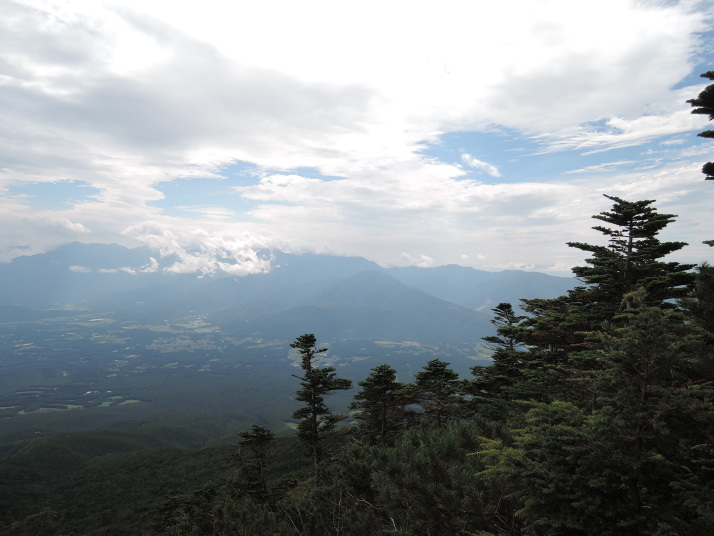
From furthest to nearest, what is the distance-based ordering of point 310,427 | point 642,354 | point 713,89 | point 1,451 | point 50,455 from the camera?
point 1,451, point 50,455, point 310,427, point 713,89, point 642,354

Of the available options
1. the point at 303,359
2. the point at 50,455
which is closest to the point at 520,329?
the point at 303,359

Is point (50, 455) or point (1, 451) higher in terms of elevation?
point (50, 455)

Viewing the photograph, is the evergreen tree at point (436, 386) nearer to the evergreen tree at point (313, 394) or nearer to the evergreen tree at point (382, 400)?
the evergreen tree at point (382, 400)

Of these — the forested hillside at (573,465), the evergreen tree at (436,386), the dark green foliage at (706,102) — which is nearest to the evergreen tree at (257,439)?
the evergreen tree at (436,386)

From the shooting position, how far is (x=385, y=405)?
28094 mm

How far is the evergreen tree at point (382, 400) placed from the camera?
89.7 feet

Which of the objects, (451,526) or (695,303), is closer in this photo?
(451,526)

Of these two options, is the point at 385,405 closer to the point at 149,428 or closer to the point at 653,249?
the point at 653,249

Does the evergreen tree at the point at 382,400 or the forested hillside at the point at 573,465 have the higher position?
the forested hillside at the point at 573,465

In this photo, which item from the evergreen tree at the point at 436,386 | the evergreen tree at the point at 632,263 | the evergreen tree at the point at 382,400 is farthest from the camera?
the evergreen tree at the point at 436,386

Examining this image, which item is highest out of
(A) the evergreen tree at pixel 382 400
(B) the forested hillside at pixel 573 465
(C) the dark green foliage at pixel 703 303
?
(C) the dark green foliage at pixel 703 303

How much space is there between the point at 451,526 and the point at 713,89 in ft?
42.3

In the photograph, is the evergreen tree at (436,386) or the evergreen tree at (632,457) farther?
the evergreen tree at (436,386)

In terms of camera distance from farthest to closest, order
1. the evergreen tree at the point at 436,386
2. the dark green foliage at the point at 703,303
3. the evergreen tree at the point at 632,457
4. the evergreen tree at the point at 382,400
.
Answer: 1. the evergreen tree at the point at 436,386
2. the evergreen tree at the point at 382,400
3. the dark green foliage at the point at 703,303
4. the evergreen tree at the point at 632,457
